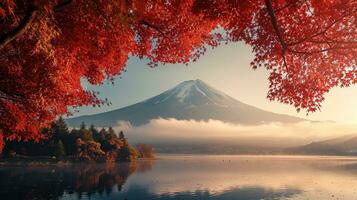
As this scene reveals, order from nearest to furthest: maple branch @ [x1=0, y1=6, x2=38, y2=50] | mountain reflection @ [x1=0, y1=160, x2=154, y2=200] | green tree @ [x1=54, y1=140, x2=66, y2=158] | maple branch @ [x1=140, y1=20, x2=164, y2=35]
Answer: maple branch @ [x1=0, y1=6, x2=38, y2=50] → maple branch @ [x1=140, y1=20, x2=164, y2=35] → mountain reflection @ [x1=0, y1=160, x2=154, y2=200] → green tree @ [x1=54, y1=140, x2=66, y2=158]

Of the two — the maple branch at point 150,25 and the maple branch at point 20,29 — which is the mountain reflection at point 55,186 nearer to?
the maple branch at point 150,25

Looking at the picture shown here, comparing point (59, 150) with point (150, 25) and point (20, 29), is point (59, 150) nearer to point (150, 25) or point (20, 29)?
point (150, 25)

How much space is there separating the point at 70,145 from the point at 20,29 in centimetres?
10185

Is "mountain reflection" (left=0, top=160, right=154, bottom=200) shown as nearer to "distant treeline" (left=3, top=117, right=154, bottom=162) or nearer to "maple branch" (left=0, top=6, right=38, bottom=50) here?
"distant treeline" (left=3, top=117, right=154, bottom=162)

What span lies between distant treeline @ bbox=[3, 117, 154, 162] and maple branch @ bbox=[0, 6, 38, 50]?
8926 centimetres

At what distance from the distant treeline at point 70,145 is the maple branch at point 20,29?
8926cm

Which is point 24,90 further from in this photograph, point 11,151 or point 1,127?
point 11,151

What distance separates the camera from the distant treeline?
101 m

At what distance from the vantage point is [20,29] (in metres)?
7.86

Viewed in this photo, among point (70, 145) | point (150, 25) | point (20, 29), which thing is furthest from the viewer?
point (70, 145)

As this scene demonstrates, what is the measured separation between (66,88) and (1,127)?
8.42m

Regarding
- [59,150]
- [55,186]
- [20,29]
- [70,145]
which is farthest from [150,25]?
[70,145]

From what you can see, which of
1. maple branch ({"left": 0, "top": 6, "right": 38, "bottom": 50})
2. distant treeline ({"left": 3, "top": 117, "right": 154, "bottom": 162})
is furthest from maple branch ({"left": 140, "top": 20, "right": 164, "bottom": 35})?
distant treeline ({"left": 3, "top": 117, "right": 154, "bottom": 162})

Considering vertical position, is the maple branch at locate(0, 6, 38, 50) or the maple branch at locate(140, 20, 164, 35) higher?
the maple branch at locate(140, 20, 164, 35)
